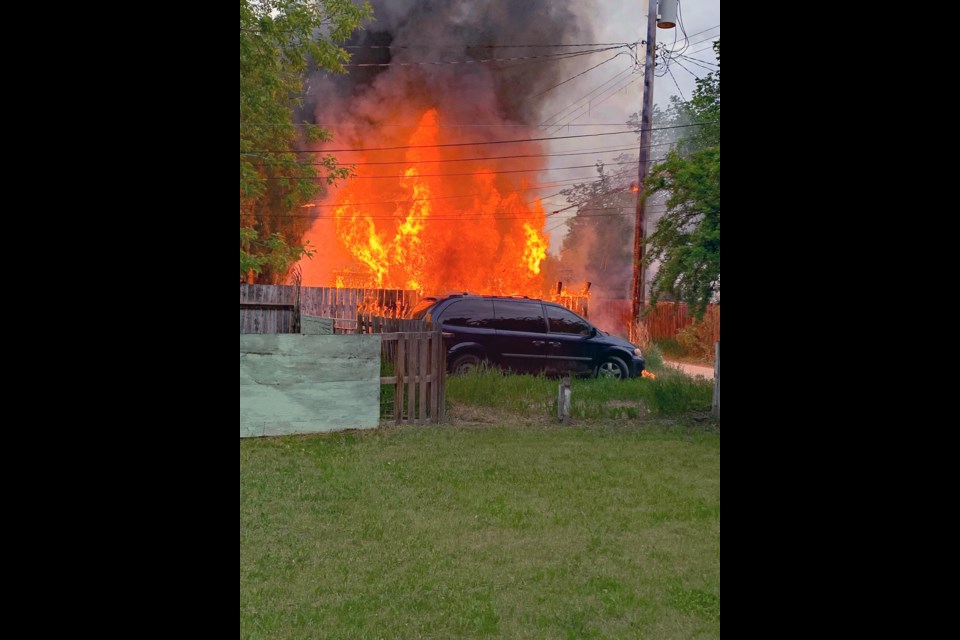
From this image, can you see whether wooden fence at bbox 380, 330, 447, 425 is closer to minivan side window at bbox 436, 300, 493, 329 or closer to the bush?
minivan side window at bbox 436, 300, 493, 329

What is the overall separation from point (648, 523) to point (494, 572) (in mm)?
1729

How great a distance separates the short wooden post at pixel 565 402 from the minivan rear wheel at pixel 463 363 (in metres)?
2.64

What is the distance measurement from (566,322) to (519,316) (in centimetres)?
98

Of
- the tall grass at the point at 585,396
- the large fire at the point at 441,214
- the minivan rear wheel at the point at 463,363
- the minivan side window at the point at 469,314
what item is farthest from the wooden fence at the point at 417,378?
the large fire at the point at 441,214

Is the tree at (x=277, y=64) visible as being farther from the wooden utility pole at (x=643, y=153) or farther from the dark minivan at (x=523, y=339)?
the wooden utility pole at (x=643, y=153)

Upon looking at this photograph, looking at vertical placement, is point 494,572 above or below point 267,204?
below

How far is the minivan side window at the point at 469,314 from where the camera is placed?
43.0 ft

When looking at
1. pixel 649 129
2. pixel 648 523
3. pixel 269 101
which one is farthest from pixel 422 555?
pixel 649 129

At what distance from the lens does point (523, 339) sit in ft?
44.4
